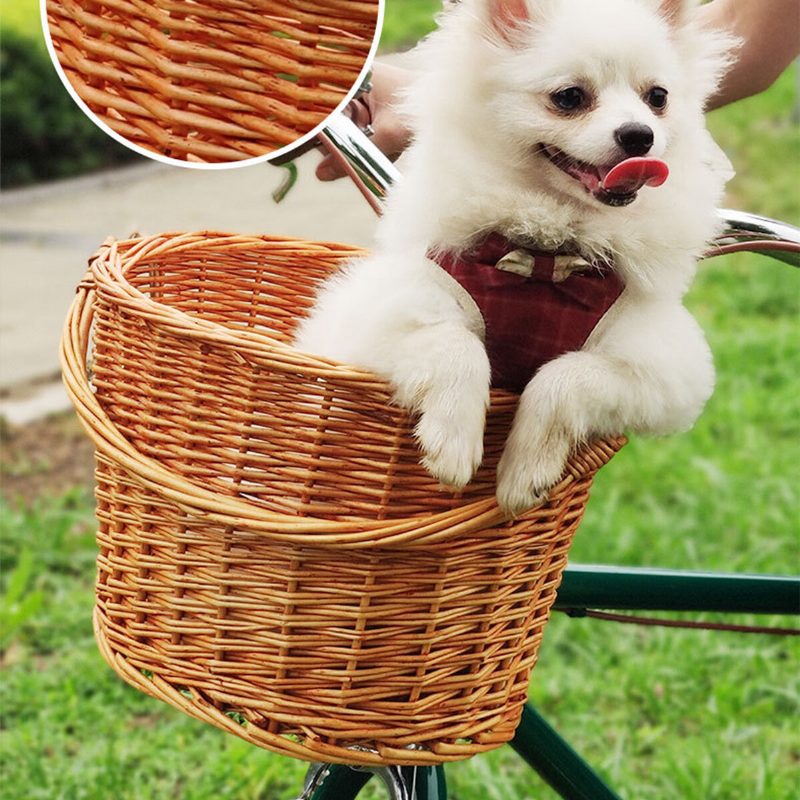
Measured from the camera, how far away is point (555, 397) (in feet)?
5.15

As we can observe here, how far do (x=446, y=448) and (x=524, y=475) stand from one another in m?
0.11

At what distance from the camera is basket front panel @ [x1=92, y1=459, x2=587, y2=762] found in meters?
1.55

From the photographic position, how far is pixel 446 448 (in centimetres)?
147

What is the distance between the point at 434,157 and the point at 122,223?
6672mm

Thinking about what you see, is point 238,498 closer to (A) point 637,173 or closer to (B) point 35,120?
(A) point 637,173

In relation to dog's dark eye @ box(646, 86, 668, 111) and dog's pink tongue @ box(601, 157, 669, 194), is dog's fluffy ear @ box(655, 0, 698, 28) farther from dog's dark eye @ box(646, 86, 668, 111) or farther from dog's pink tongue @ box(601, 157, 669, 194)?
dog's pink tongue @ box(601, 157, 669, 194)

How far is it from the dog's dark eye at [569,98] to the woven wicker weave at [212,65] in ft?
0.97

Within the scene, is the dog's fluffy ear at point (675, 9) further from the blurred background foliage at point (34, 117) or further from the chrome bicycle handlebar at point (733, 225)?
the blurred background foliage at point (34, 117)

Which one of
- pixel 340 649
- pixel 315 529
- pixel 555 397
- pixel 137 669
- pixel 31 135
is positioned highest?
pixel 555 397

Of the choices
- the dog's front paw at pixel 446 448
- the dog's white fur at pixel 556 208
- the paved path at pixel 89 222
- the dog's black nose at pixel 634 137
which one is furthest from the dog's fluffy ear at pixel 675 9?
the paved path at pixel 89 222

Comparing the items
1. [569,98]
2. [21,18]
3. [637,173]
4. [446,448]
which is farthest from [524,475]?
[21,18]

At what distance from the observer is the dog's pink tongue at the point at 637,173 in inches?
61.7

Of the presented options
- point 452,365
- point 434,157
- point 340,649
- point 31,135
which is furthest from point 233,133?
point 31,135

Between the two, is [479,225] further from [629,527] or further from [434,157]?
[629,527]
